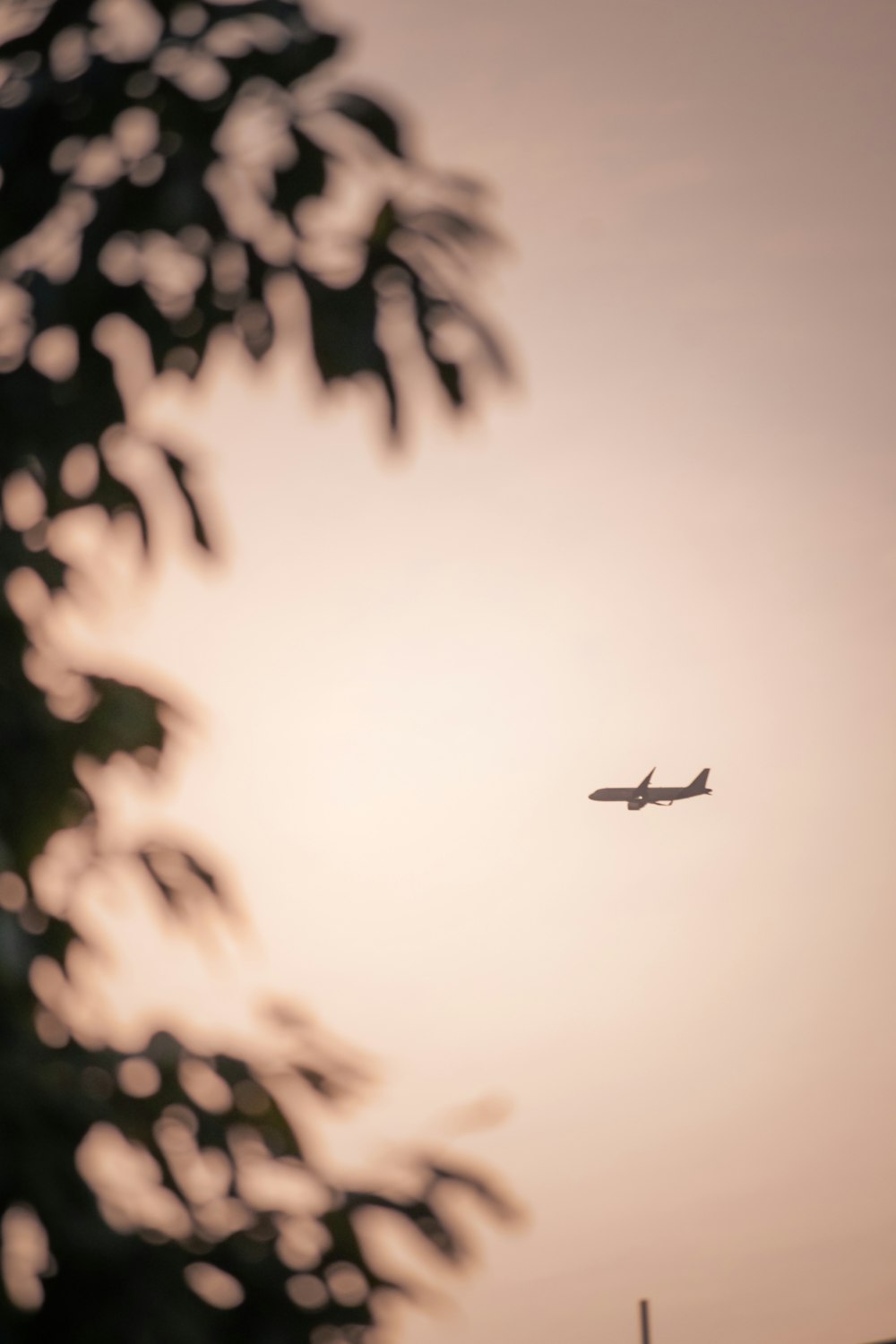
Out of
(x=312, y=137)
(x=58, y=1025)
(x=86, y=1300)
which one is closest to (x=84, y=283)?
(x=312, y=137)

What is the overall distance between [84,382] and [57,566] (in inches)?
18.1

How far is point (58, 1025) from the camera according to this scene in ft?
9.37

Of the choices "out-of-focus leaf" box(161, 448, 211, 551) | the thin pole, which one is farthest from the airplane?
"out-of-focus leaf" box(161, 448, 211, 551)

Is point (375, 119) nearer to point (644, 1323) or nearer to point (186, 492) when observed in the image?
point (186, 492)

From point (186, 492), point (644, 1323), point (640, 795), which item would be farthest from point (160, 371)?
point (640, 795)

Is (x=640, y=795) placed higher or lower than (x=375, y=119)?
higher

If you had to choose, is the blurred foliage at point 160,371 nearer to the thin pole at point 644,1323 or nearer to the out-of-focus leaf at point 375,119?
the out-of-focus leaf at point 375,119

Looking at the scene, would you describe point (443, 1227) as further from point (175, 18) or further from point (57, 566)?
point (175, 18)

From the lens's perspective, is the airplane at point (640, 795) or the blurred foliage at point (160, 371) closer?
the blurred foliage at point (160, 371)

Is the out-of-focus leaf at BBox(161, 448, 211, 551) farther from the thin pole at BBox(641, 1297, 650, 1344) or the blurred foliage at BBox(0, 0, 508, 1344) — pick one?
the thin pole at BBox(641, 1297, 650, 1344)

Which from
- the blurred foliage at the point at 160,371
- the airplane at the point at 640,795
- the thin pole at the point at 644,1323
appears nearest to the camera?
the blurred foliage at the point at 160,371

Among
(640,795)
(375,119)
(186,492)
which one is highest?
(640,795)

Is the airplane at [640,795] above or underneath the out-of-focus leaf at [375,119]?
above

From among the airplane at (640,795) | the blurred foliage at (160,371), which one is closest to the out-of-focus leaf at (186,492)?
the blurred foliage at (160,371)
